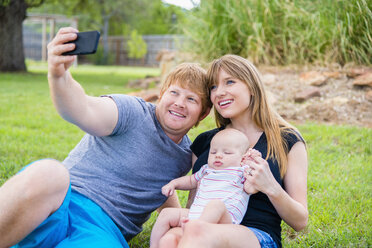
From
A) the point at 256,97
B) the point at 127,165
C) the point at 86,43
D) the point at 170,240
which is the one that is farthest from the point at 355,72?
the point at 86,43

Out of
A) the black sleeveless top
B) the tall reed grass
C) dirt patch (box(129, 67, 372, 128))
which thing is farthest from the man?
the tall reed grass

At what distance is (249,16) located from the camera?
6.74 m

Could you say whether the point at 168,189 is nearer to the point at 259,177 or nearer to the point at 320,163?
the point at 259,177

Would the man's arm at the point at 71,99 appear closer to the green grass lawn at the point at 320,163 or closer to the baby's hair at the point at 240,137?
the baby's hair at the point at 240,137

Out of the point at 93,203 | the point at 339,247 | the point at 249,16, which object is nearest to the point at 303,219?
the point at 339,247

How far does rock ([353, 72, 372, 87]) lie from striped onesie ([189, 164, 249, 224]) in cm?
431

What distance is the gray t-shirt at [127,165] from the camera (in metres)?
2.07

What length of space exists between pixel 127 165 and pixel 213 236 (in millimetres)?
703

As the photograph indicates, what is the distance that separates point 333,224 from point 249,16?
481 cm

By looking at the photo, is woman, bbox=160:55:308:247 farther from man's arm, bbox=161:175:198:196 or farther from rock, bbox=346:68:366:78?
rock, bbox=346:68:366:78

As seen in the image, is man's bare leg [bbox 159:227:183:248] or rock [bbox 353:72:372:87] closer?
man's bare leg [bbox 159:227:183:248]

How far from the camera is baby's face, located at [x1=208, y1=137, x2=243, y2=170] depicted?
2023 millimetres

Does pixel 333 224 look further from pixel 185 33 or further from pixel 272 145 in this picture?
pixel 185 33

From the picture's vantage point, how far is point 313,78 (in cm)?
596
